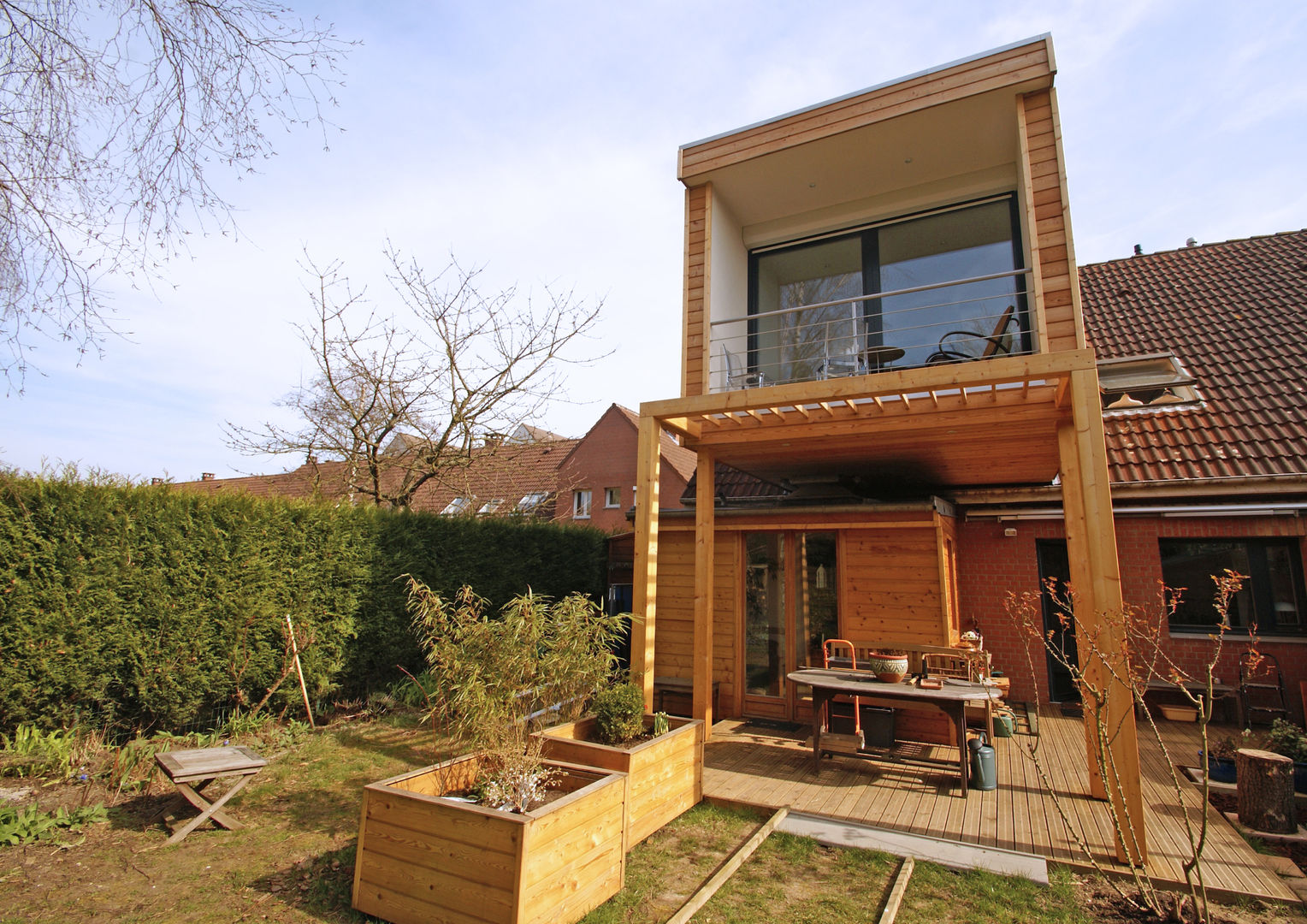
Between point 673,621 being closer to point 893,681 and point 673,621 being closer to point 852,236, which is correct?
point 893,681

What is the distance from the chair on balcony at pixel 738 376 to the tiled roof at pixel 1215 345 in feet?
14.6

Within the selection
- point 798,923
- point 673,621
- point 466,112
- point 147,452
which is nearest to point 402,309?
point 147,452

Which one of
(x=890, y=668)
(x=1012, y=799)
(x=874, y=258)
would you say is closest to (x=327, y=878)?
(x=890, y=668)

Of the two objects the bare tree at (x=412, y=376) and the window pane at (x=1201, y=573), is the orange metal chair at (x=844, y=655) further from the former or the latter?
the bare tree at (x=412, y=376)

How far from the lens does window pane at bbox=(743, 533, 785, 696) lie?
763cm

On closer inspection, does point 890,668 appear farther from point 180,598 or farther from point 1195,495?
point 180,598

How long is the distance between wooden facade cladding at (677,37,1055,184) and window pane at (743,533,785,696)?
167 inches

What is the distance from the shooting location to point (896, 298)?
7008 mm

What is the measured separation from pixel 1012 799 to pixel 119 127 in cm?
704

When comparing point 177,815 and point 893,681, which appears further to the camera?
point 893,681

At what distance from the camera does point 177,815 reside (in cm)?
428

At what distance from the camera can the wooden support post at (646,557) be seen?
551 cm

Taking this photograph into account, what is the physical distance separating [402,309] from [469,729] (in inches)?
322

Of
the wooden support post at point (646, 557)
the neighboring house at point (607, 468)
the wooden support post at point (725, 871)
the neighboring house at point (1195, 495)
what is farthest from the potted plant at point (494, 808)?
the neighboring house at point (607, 468)
